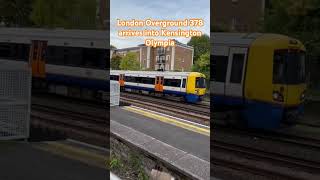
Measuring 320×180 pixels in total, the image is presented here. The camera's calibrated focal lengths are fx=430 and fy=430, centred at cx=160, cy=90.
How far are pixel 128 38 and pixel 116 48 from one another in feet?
0.65

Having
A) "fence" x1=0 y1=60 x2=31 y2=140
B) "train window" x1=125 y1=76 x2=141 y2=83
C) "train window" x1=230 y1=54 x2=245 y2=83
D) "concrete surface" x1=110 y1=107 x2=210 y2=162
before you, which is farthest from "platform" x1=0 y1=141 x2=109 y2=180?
"train window" x1=230 y1=54 x2=245 y2=83

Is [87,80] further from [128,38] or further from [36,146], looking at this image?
[128,38]

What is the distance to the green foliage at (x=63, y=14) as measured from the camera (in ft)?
20.3

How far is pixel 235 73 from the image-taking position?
5.15 m

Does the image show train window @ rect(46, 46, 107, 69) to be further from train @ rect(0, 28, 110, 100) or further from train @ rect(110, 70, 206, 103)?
train @ rect(110, 70, 206, 103)

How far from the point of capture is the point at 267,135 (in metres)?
5.21

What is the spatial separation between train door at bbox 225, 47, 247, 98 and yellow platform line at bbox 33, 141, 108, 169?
6.48 feet

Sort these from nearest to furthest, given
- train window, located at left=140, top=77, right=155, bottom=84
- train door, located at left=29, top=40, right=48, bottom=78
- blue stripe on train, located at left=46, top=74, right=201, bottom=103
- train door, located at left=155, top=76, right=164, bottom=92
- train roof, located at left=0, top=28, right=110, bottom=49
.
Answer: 1. train window, located at left=140, top=77, right=155, bottom=84
2. train door, located at left=155, top=76, right=164, bottom=92
3. blue stripe on train, located at left=46, top=74, right=201, bottom=103
4. train roof, located at left=0, top=28, right=110, bottom=49
5. train door, located at left=29, top=40, right=48, bottom=78

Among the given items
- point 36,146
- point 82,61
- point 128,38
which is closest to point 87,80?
point 82,61

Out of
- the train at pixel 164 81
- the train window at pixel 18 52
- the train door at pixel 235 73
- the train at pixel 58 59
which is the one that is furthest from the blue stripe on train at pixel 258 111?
the train window at pixel 18 52

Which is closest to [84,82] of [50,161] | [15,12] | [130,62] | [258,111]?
[50,161]

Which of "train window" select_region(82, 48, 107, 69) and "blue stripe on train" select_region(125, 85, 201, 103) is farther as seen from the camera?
"train window" select_region(82, 48, 107, 69)

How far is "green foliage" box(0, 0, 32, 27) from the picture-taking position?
7246 millimetres

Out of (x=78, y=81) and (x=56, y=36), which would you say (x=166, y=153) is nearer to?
(x=78, y=81)
